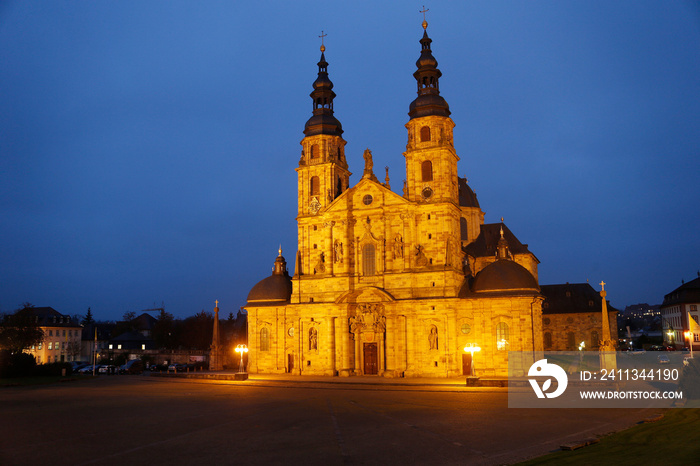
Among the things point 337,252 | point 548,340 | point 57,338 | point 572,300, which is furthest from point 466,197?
point 57,338

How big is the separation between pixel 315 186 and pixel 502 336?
76.4ft

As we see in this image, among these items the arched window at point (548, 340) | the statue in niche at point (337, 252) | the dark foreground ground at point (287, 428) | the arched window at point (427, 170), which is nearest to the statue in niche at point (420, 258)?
the arched window at point (427, 170)

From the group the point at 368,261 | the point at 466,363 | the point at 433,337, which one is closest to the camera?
the point at 466,363

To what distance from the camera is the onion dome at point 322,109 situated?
58.2 metres

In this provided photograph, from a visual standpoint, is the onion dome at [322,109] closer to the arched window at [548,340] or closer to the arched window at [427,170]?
the arched window at [427,170]

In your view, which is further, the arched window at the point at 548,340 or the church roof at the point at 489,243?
the arched window at the point at 548,340

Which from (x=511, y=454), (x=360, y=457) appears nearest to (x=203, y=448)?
(x=360, y=457)

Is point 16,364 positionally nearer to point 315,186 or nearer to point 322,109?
point 315,186

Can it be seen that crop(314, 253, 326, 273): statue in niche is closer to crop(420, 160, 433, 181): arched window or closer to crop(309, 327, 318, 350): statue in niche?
crop(309, 327, 318, 350): statue in niche

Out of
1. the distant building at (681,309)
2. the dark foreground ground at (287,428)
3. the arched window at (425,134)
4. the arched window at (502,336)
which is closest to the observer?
the dark foreground ground at (287,428)

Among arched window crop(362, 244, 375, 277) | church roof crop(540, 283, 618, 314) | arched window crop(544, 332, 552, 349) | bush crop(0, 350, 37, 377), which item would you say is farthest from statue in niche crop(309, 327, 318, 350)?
arched window crop(544, 332, 552, 349)

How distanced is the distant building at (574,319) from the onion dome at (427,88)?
37573 millimetres

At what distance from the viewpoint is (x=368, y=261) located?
177 ft

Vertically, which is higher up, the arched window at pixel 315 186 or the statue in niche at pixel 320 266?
the arched window at pixel 315 186
